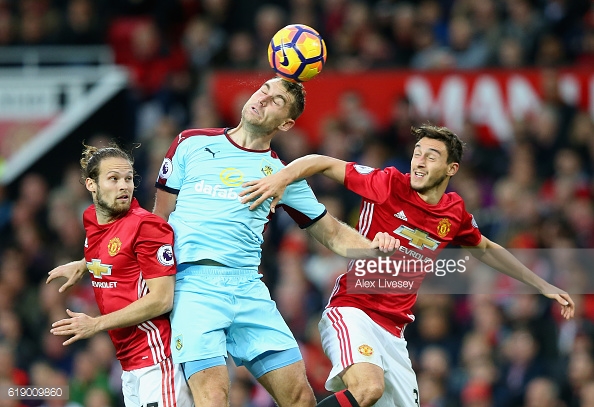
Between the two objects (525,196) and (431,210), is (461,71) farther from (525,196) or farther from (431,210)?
(431,210)

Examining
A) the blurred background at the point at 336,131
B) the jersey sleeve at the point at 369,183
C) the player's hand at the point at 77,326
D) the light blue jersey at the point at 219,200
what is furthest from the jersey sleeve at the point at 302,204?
the blurred background at the point at 336,131

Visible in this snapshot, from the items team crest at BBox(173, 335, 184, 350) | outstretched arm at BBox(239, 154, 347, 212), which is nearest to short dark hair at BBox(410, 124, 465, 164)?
outstretched arm at BBox(239, 154, 347, 212)

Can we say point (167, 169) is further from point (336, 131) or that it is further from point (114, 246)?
point (336, 131)

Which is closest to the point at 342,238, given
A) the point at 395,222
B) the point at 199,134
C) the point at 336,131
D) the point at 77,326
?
the point at 395,222

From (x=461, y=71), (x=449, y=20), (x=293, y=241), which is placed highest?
(x=449, y=20)

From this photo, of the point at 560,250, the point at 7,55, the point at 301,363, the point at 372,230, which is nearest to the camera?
the point at 301,363

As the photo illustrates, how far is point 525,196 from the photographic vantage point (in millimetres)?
10789

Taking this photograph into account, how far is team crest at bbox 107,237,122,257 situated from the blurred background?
421 centimetres

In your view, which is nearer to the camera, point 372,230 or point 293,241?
point 372,230

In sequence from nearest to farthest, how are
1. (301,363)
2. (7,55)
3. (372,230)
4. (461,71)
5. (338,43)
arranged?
(301,363) < (372,230) < (461,71) < (338,43) < (7,55)

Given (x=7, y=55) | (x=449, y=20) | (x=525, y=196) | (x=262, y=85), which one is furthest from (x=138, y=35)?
(x=262, y=85)

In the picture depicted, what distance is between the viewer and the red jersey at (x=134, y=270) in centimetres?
591

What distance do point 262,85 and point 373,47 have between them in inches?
249

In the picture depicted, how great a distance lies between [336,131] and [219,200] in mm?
5684
